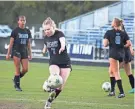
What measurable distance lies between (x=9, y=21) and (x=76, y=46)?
25498 mm

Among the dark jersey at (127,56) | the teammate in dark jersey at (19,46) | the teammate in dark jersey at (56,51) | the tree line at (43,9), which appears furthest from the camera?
the tree line at (43,9)

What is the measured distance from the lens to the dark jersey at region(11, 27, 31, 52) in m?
14.8

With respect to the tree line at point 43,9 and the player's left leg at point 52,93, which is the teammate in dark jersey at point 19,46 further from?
the tree line at point 43,9

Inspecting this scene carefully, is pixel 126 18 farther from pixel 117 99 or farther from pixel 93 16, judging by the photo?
pixel 117 99

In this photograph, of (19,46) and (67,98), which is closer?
(67,98)

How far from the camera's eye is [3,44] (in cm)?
3547

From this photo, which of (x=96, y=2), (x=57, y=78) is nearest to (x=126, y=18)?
(x=96, y=2)

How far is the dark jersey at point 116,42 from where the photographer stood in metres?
13.7

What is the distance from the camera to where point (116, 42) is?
45.0ft

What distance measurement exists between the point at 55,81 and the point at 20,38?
4565 millimetres

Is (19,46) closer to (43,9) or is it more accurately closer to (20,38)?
(20,38)

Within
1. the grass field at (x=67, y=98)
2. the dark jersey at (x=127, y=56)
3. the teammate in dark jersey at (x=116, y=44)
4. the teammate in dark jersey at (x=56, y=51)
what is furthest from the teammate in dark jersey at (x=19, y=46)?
the teammate in dark jersey at (x=56, y=51)

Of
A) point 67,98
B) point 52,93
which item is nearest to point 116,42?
point 67,98

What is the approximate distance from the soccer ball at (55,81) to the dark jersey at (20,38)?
4347 mm
